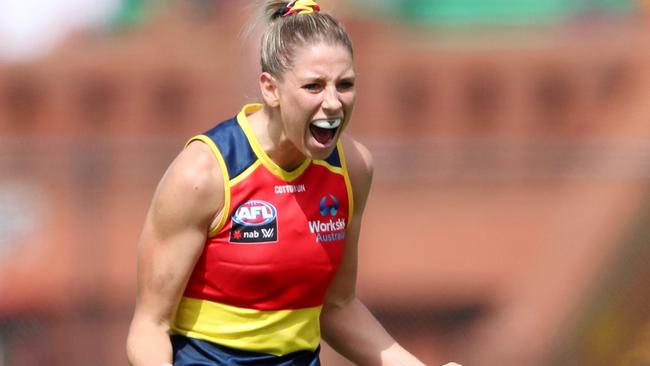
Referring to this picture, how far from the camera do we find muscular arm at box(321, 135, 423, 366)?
3633 millimetres

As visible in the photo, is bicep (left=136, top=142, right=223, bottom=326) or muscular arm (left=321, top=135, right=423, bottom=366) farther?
muscular arm (left=321, top=135, right=423, bottom=366)

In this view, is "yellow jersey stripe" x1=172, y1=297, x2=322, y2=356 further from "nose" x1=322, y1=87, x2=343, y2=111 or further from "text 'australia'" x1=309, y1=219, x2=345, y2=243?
"nose" x1=322, y1=87, x2=343, y2=111

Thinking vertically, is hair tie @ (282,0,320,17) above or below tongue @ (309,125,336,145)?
above

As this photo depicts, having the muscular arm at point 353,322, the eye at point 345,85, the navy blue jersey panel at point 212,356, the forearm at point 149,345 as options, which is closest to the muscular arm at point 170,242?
the forearm at point 149,345

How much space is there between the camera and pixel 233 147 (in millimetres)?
3352

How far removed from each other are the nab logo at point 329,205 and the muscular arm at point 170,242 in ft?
1.07

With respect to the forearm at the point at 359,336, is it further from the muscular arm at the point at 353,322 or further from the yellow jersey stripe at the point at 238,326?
the yellow jersey stripe at the point at 238,326

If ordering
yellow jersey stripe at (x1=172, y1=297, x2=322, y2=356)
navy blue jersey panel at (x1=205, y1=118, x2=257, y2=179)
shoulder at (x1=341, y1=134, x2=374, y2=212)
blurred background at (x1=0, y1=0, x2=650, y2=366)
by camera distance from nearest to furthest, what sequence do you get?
1. navy blue jersey panel at (x1=205, y1=118, x2=257, y2=179)
2. yellow jersey stripe at (x1=172, y1=297, x2=322, y2=356)
3. shoulder at (x1=341, y1=134, x2=374, y2=212)
4. blurred background at (x1=0, y1=0, x2=650, y2=366)

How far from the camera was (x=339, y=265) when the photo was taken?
144 inches

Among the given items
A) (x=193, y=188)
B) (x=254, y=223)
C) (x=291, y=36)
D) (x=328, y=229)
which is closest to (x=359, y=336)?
(x=328, y=229)

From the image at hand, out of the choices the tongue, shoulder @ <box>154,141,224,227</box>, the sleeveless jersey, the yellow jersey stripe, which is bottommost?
the yellow jersey stripe

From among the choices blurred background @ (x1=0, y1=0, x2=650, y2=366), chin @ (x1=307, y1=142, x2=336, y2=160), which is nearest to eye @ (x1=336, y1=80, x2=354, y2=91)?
chin @ (x1=307, y1=142, x2=336, y2=160)

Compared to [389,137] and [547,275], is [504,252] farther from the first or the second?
[389,137]

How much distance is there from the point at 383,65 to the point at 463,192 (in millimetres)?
3632
